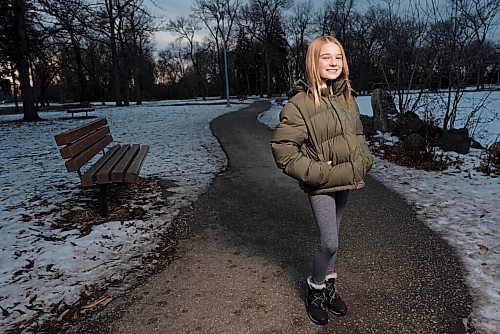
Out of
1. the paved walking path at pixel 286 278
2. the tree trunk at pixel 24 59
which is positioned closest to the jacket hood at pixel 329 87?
the paved walking path at pixel 286 278

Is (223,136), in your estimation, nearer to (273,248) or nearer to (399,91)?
(399,91)

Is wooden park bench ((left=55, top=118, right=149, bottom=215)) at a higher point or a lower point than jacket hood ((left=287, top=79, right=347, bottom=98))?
lower

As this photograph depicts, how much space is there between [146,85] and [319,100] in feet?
199

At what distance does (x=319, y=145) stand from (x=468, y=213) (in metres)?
2.97

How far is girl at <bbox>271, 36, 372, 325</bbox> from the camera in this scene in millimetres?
2355

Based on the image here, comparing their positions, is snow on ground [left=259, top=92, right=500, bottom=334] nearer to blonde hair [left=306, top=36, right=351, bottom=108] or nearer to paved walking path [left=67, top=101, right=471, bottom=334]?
paved walking path [left=67, top=101, right=471, bottom=334]

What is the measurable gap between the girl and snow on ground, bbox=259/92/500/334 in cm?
125

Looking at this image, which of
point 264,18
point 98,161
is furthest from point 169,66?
point 98,161

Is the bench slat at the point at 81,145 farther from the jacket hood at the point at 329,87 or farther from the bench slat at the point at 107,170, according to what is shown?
the jacket hood at the point at 329,87

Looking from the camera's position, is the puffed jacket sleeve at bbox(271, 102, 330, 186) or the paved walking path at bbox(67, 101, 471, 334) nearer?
the puffed jacket sleeve at bbox(271, 102, 330, 186)

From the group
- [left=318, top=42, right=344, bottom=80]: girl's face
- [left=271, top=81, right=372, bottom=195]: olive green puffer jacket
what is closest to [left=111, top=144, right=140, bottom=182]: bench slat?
[left=271, top=81, right=372, bottom=195]: olive green puffer jacket

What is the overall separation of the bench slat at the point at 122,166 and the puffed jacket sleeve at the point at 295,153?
2.59m

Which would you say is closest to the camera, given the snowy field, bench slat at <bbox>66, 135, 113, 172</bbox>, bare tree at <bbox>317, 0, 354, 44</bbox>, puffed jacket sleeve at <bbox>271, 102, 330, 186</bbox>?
puffed jacket sleeve at <bbox>271, 102, 330, 186</bbox>

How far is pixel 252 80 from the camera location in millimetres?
65000
